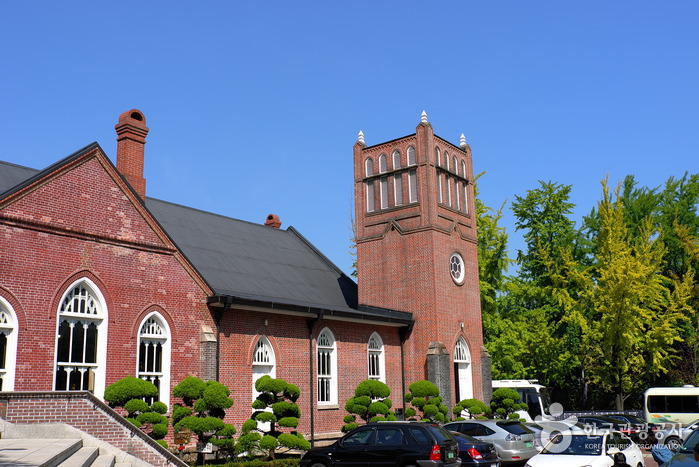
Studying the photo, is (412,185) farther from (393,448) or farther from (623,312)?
(393,448)

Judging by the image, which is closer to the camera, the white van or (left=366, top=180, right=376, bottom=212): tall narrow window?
(left=366, top=180, right=376, bottom=212): tall narrow window

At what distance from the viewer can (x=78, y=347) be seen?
55.8 feet

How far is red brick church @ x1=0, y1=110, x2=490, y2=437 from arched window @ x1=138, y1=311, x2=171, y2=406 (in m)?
0.04

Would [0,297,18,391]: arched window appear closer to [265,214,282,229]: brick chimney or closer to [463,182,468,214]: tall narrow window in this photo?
[265,214,282,229]: brick chimney

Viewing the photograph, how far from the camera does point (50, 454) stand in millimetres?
10758

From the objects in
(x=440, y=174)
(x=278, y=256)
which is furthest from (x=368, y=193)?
(x=278, y=256)

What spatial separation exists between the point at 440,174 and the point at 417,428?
624 inches

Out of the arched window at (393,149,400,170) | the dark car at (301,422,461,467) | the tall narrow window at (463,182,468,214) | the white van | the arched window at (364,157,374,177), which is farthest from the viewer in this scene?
the tall narrow window at (463,182,468,214)

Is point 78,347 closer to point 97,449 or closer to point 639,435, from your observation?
point 97,449

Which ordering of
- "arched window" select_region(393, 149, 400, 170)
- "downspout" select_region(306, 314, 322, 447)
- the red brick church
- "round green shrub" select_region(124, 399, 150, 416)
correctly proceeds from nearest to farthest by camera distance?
"round green shrub" select_region(124, 399, 150, 416) → the red brick church → "downspout" select_region(306, 314, 322, 447) → "arched window" select_region(393, 149, 400, 170)

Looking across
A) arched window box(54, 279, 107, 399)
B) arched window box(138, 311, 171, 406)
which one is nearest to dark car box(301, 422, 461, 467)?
arched window box(138, 311, 171, 406)

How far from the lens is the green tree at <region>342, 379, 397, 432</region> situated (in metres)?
21.8

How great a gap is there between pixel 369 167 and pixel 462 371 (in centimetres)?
949

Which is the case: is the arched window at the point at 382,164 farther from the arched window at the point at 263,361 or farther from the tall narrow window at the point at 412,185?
the arched window at the point at 263,361
